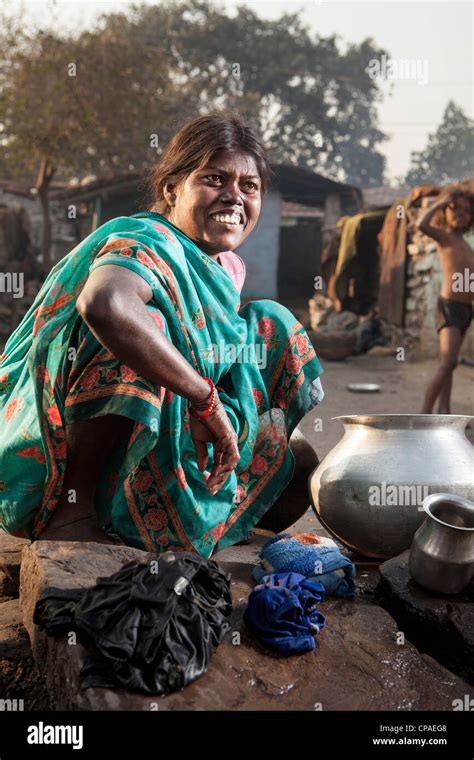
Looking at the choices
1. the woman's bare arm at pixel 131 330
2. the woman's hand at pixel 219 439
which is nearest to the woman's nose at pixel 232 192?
the woman's bare arm at pixel 131 330

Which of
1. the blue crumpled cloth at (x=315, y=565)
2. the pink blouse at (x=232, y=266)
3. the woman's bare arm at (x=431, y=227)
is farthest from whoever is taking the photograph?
the woman's bare arm at (x=431, y=227)

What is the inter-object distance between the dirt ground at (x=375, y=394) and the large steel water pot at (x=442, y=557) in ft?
8.70

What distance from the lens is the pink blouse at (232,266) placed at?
8.69 feet

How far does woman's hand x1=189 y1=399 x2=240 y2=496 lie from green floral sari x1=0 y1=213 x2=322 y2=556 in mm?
42

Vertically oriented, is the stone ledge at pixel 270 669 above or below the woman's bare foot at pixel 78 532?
below

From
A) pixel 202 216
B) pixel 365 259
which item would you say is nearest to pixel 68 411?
pixel 202 216

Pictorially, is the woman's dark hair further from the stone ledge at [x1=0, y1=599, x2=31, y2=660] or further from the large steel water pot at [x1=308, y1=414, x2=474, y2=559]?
the stone ledge at [x1=0, y1=599, x2=31, y2=660]

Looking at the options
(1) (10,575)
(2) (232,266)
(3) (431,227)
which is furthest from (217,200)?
(3) (431,227)

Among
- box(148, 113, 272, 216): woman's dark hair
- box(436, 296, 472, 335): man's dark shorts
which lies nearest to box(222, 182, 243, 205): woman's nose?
box(148, 113, 272, 216): woman's dark hair

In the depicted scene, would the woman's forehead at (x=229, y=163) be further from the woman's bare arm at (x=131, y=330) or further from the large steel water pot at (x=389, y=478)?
the large steel water pot at (x=389, y=478)

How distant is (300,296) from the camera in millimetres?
16594

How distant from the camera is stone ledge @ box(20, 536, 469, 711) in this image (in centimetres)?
157

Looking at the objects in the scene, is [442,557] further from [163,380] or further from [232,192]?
[232,192]
